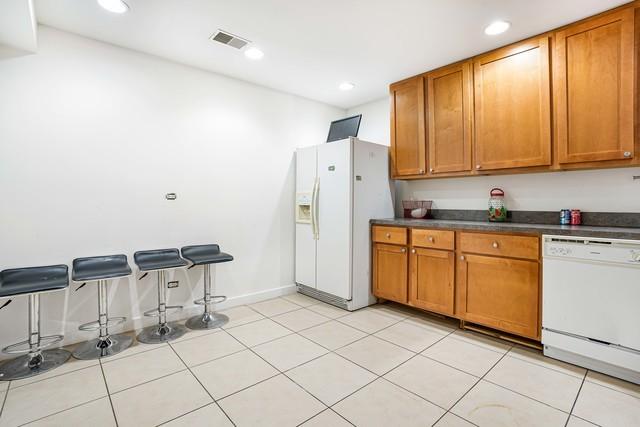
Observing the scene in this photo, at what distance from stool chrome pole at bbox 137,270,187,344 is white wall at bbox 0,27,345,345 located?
168 millimetres

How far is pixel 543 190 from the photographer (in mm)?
2850

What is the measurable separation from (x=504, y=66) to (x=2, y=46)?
420cm

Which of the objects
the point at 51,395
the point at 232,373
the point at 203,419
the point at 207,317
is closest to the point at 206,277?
the point at 207,317

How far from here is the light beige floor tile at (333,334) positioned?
262 cm

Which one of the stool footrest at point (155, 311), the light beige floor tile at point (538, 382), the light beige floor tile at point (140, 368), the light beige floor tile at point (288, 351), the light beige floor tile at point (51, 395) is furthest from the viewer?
the stool footrest at point (155, 311)

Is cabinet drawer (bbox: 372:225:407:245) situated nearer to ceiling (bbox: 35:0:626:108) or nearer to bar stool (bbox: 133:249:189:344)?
ceiling (bbox: 35:0:626:108)

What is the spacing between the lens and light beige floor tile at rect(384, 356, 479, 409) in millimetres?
1888

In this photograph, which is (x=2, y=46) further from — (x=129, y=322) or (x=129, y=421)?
(x=129, y=421)

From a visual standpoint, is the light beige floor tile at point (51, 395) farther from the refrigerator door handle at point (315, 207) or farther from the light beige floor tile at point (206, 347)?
the refrigerator door handle at point (315, 207)

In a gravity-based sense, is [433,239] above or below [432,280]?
above

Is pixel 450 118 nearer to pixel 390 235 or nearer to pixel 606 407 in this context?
pixel 390 235

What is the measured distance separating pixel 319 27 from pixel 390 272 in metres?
2.54

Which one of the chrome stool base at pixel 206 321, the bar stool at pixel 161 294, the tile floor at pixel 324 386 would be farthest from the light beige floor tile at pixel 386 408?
the bar stool at pixel 161 294

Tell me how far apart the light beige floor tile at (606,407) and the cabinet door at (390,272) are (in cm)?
159
